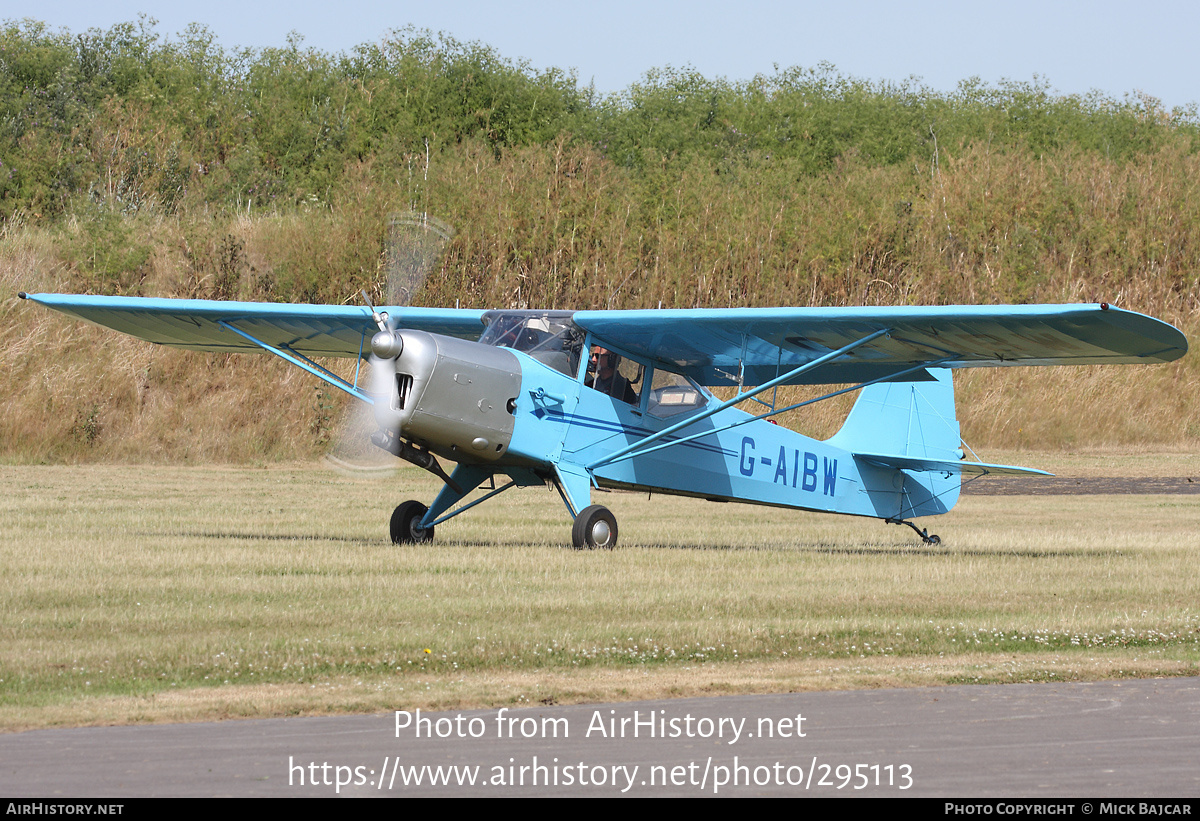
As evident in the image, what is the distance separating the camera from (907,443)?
1584 cm

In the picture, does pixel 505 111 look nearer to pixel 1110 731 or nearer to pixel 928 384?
pixel 928 384

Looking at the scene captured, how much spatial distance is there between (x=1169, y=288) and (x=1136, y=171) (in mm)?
4164

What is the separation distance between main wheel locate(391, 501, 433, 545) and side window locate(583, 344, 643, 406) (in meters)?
2.04

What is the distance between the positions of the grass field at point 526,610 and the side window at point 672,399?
1.36 m

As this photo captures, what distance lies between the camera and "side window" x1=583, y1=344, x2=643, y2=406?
13.5 metres

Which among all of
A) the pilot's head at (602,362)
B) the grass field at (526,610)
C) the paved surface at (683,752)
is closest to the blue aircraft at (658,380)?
the pilot's head at (602,362)

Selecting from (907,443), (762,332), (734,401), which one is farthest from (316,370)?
(907,443)

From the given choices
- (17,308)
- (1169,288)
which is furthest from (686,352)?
(1169,288)

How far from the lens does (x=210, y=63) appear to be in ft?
170

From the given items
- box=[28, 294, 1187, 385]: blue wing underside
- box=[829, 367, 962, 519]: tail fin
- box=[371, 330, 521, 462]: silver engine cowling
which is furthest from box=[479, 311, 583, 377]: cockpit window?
box=[829, 367, 962, 519]: tail fin

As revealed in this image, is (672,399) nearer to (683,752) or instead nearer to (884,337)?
(884,337)

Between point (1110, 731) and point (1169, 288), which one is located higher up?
point (1169, 288)

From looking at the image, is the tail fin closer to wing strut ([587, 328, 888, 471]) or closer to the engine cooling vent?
wing strut ([587, 328, 888, 471])

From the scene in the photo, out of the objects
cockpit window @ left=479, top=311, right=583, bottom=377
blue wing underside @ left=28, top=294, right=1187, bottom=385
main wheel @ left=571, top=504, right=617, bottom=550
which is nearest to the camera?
blue wing underside @ left=28, top=294, right=1187, bottom=385
